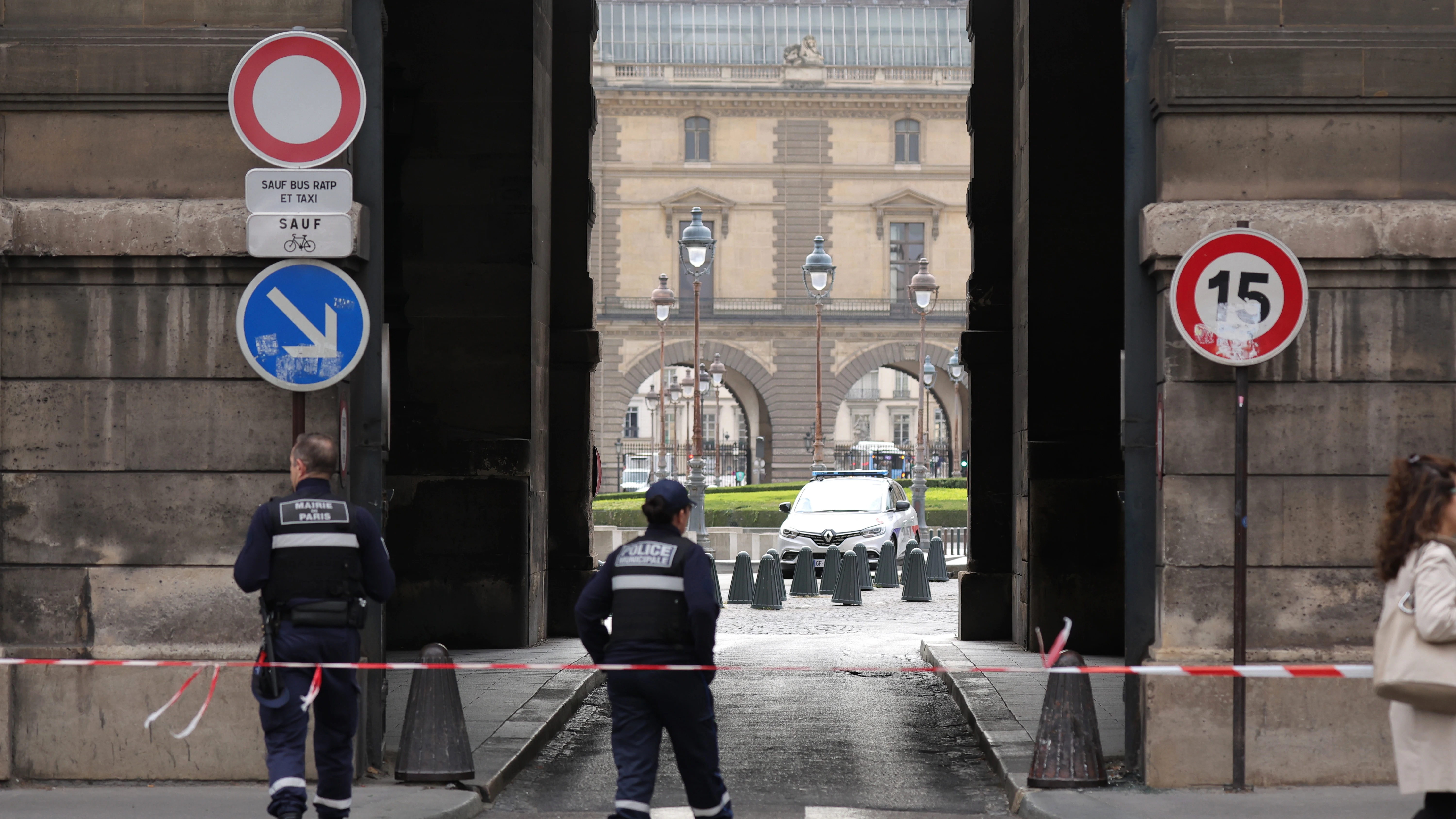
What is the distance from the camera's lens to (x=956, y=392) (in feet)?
213

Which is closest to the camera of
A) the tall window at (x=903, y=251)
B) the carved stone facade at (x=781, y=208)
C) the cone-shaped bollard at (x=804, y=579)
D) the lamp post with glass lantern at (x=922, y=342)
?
the cone-shaped bollard at (x=804, y=579)

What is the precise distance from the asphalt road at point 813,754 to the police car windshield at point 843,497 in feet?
39.0

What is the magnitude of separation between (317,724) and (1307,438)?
477 centimetres

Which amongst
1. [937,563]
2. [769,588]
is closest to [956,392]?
[937,563]

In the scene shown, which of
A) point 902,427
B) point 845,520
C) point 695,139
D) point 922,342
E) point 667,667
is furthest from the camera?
point 902,427

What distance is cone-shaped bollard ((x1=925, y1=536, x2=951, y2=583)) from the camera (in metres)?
26.9

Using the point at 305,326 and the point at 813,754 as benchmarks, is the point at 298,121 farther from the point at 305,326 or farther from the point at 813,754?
the point at 813,754

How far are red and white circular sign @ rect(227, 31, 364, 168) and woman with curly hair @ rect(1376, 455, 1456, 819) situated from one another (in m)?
4.64

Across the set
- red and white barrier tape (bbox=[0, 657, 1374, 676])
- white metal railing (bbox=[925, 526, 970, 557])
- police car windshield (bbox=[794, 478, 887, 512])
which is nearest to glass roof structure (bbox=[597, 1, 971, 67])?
white metal railing (bbox=[925, 526, 970, 557])

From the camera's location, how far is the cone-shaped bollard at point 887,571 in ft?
Result: 83.7

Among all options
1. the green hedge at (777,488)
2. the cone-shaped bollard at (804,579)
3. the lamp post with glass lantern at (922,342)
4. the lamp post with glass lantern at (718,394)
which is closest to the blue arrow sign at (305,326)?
the cone-shaped bollard at (804,579)

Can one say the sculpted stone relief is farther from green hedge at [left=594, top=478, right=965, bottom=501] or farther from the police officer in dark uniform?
the police officer in dark uniform

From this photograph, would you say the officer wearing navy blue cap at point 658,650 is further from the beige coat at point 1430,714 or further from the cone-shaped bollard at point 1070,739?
the beige coat at point 1430,714

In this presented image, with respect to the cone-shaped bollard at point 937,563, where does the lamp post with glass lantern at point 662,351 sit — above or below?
above
